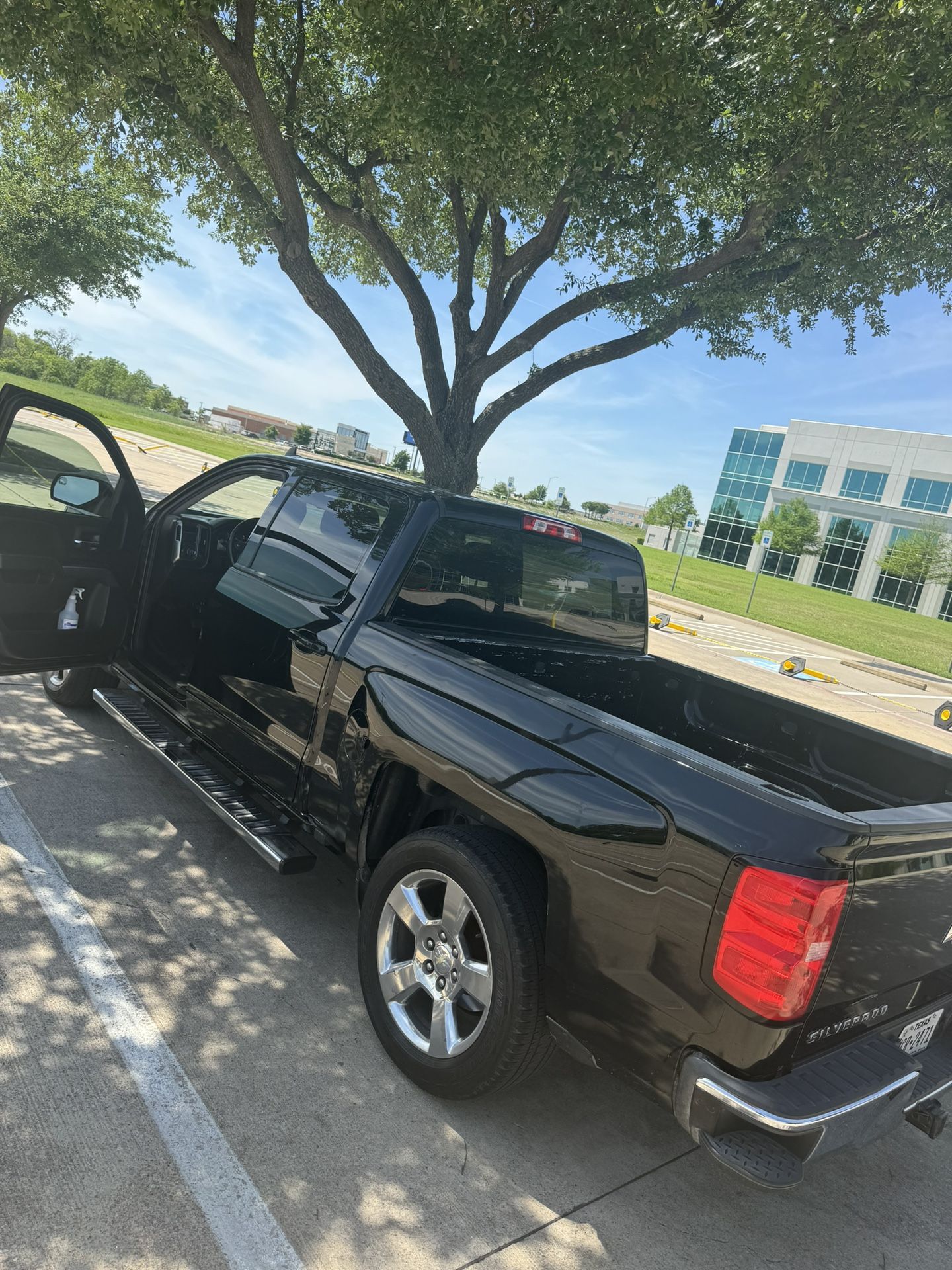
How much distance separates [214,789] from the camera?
3633 mm

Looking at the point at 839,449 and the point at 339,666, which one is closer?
the point at 339,666

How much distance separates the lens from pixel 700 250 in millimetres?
10094

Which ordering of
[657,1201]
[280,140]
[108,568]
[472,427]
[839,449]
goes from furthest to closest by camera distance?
[839,449]
[472,427]
[280,140]
[108,568]
[657,1201]

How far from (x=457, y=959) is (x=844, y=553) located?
196 ft

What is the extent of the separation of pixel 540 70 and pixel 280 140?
321 cm

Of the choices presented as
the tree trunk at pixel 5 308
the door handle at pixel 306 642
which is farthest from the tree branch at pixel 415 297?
the tree trunk at pixel 5 308

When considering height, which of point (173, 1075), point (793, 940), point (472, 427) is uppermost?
point (472, 427)

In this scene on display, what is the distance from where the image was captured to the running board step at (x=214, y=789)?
10.4 ft

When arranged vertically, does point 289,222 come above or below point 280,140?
below

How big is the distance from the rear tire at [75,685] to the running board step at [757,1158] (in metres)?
4.15

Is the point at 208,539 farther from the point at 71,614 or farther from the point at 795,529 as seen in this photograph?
the point at 795,529

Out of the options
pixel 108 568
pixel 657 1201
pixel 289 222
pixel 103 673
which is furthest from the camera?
pixel 289 222

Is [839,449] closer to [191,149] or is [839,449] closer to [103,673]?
[191,149]

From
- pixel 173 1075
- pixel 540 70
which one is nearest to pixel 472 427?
pixel 540 70
